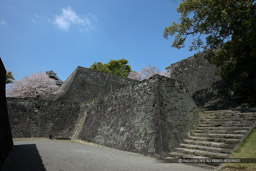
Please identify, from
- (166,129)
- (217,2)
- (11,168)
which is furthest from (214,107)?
(11,168)

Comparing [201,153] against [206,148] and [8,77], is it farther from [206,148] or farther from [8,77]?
[8,77]

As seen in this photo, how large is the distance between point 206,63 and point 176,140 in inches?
461

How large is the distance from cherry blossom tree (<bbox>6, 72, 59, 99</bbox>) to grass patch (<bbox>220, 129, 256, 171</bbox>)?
22666 millimetres

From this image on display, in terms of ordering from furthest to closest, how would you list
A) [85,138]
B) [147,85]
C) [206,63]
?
[206,63], [85,138], [147,85]

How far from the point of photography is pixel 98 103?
11.4 meters

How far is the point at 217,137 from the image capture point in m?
5.70

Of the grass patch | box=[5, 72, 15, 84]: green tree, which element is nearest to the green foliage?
box=[5, 72, 15, 84]: green tree

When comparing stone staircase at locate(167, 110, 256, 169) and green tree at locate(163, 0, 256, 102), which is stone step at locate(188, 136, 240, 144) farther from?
green tree at locate(163, 0, 256, 102)

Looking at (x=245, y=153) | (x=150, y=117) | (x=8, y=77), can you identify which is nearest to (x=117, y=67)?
(x=8, y=77)

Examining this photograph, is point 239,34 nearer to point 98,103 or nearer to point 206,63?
point 206,63

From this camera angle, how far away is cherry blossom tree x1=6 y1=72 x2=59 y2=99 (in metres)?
22.4

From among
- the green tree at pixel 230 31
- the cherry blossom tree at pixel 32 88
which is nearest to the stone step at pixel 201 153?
the green tree at pixel 230 31

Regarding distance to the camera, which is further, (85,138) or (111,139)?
(85,138)

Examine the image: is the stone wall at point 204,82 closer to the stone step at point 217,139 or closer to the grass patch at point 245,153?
the stone step at point 217,139
